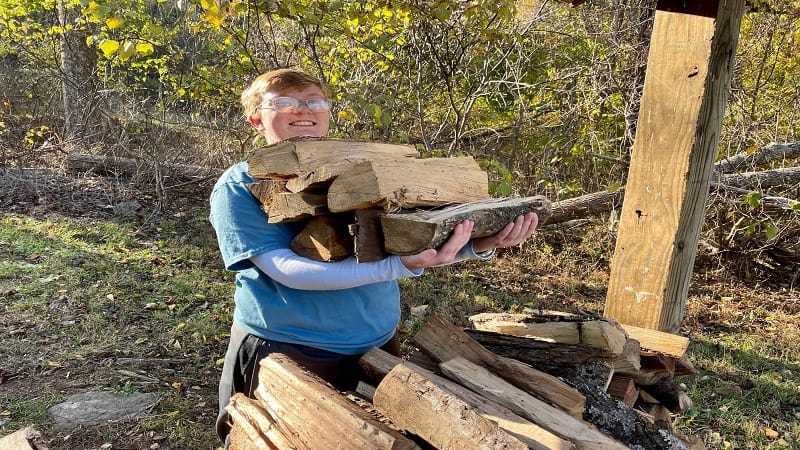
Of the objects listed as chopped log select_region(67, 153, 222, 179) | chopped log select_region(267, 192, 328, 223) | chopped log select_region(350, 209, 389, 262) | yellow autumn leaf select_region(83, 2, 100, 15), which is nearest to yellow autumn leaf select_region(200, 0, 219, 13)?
yellow autumn leaf select_region(83, 2, 100, 15)

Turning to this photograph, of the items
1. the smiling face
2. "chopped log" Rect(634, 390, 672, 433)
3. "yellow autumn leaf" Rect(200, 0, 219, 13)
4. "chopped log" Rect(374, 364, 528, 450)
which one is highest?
"yellow autumn leaf" Rect(200, 0, 219, 13)

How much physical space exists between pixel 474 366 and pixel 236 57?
191 inches

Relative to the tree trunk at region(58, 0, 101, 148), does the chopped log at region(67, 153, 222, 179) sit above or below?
below

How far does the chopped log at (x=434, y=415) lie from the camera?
1.54 meters

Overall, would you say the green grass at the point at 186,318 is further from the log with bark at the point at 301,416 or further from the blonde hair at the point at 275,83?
the blonde hair at the point at 275,83

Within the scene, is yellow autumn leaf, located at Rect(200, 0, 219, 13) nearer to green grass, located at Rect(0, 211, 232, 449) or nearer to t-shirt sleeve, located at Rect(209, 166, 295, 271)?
t-shirt sleeve, located at Rect(209, 166, 295, 271)

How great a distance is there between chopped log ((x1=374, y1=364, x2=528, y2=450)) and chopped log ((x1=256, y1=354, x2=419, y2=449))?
6 cm

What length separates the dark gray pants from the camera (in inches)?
81.6

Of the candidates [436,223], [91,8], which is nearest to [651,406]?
[436,223]

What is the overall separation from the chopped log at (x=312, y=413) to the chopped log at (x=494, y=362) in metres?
0.51

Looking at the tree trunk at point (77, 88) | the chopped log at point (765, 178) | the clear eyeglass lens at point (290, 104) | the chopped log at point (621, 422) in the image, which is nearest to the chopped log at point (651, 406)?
the chopped log at point (621, 422)

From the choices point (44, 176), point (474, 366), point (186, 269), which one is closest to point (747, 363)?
point (474, 366)

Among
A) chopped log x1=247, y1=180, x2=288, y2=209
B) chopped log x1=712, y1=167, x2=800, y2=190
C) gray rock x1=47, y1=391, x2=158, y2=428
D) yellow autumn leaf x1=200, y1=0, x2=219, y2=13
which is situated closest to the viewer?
chopped log x1=247, y1=180, x2=288, y2=209

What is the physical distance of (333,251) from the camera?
184cm
